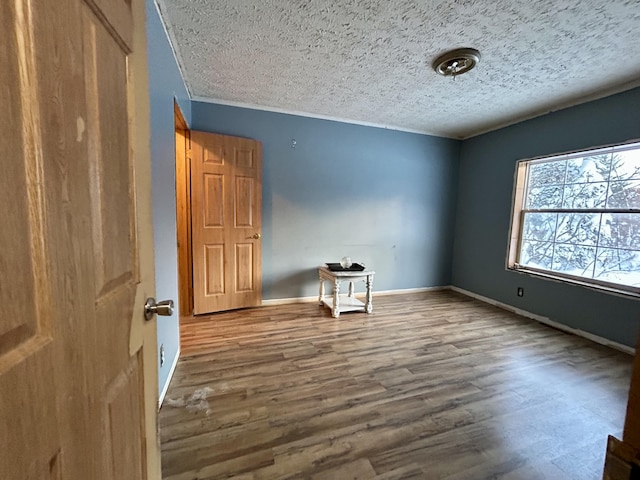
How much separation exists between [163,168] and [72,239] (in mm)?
1556

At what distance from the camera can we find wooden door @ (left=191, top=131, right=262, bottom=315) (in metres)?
2.96

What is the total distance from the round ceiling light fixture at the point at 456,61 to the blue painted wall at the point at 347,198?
1579 millimetres

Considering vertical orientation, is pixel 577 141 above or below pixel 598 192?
above

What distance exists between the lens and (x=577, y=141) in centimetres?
289

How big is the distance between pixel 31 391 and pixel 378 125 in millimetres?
4122

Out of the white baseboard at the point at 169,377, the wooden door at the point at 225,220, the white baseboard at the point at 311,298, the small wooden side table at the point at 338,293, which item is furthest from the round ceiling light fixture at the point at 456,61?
the white baseboard at the point at 169,377

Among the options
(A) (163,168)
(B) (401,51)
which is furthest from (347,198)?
(A) (163,168)

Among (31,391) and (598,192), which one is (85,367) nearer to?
(31,391)

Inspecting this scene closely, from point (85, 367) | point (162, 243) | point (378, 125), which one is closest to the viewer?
point (85, 367)

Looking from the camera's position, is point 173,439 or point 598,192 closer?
point 173,439

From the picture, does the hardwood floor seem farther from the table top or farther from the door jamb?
the table top

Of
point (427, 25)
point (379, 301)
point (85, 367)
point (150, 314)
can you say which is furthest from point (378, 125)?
point (85, 367)

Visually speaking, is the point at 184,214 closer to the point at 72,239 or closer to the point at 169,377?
the point at 169,377

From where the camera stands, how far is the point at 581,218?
2.93 meters
